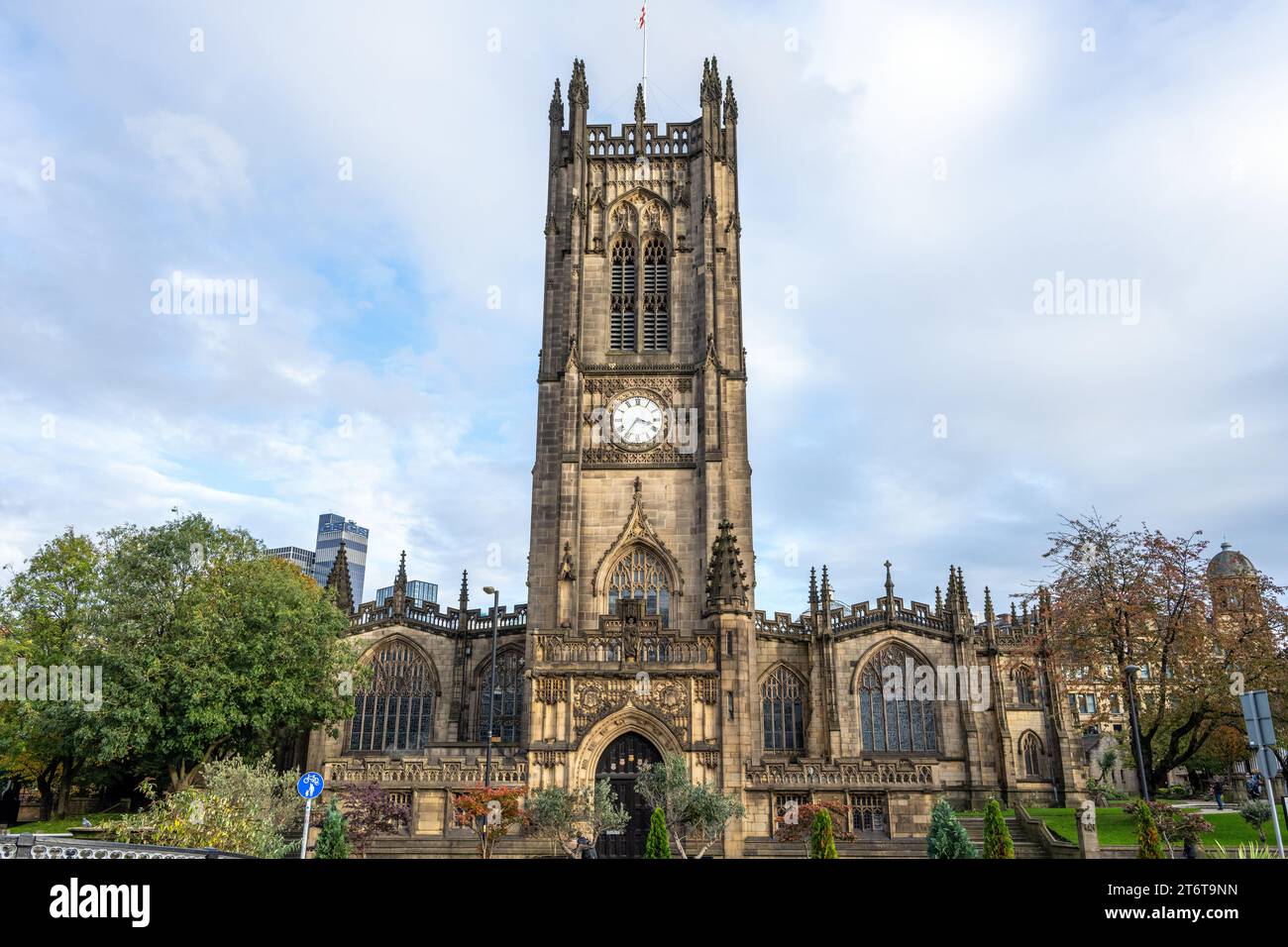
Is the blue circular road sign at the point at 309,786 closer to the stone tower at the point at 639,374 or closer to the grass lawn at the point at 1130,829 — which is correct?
the stone tower at the point at 639,374

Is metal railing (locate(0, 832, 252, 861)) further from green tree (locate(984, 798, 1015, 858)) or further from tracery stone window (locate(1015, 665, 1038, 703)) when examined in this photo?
tracery stone window (locate(1015, 665, 1038, 703))

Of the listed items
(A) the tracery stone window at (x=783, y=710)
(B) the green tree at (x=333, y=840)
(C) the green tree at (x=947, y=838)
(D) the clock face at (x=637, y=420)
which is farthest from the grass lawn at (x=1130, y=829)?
(D) the clock face at (x=637, y=420)

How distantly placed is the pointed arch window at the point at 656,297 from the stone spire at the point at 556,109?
9.43 meters

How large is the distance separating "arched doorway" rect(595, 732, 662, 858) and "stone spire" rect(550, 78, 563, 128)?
1396 inches

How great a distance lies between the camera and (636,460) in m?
43.1

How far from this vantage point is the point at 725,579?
112 ft

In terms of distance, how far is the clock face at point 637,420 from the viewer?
43.8 meters

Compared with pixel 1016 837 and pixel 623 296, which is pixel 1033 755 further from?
pixel 623 296

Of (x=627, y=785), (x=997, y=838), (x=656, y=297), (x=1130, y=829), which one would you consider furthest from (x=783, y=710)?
(x=656, y=297)

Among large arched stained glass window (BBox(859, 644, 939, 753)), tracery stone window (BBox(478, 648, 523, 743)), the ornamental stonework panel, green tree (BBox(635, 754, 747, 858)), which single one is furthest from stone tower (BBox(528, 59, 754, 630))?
green tree (BBox(635, 754, 747, 858))

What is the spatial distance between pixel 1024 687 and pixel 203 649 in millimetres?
41061

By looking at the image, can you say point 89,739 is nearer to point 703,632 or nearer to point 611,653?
point 611,653

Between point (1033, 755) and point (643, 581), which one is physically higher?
point (643, 581)

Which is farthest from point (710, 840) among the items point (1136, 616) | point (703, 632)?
point (1136, 616)
